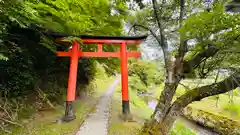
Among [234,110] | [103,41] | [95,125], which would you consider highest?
[103,41]

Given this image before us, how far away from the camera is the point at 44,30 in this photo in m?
5.57

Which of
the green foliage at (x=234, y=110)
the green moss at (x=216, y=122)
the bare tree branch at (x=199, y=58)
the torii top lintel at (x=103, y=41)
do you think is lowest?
the green moss at (x=216, y=122)

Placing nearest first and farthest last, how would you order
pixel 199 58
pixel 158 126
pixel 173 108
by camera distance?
pixel 199 58 < pixel 158 126 < pixel 173 108

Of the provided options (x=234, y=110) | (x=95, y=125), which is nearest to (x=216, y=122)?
(x=234, y=110)

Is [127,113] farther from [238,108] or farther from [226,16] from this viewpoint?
[238,108]

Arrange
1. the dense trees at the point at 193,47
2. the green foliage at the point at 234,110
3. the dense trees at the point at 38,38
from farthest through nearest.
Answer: the green foliage at the point at 234,110 < the dense trees at the point at 38,38 < the dense trees at the point at 193,47

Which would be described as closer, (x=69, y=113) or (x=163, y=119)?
(x=163, y=119)

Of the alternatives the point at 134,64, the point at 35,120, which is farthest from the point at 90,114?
the point at 134,64

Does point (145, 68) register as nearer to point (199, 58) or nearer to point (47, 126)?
point (199, 58)

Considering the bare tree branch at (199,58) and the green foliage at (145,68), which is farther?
the green foliage at (145,68)

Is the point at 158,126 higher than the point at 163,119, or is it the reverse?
the point at 163,119

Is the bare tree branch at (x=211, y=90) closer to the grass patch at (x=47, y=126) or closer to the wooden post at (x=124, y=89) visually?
the wooden post at (x=124, y=89)

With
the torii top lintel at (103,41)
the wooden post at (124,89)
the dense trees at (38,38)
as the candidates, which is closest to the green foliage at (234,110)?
the wooden post at (124,89)

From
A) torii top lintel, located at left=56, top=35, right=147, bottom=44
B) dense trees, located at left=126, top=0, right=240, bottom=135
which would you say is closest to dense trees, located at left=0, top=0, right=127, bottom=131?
torii top lintel, located at left=56, top=35, right=147, bottom=44
